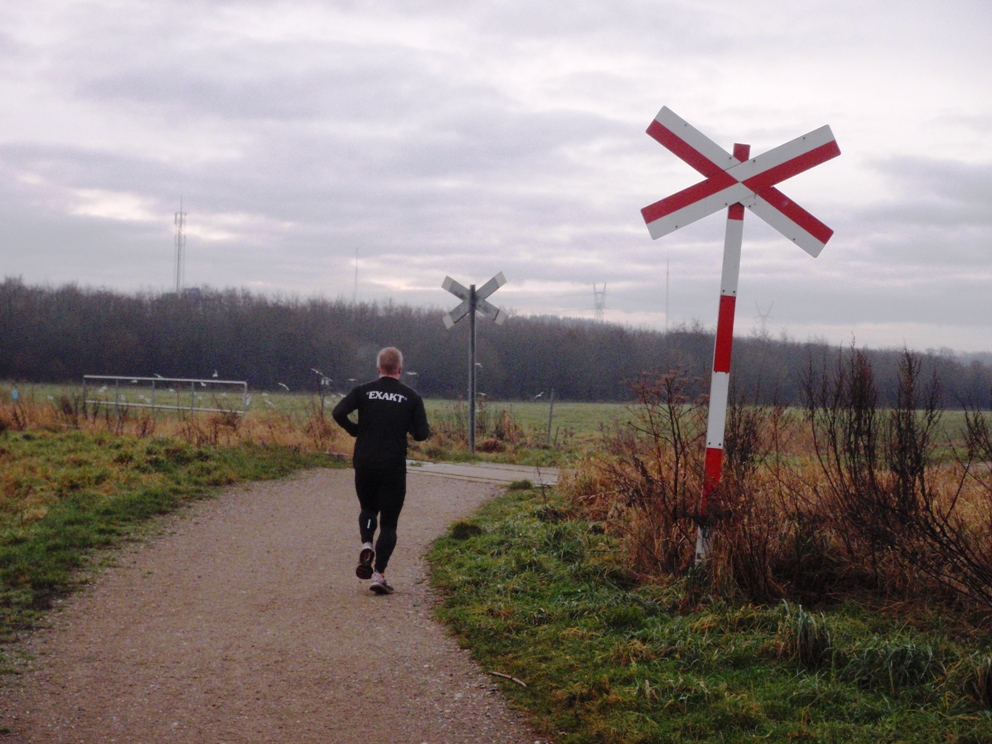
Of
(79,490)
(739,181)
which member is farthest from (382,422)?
(79,490)

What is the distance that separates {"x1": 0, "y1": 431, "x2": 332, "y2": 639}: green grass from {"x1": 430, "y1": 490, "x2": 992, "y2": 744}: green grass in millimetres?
3232

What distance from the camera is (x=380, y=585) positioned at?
703 centimetres

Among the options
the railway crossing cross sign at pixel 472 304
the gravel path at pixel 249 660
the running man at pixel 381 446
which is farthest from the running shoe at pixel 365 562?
the railway crossing cross sign at pixel 472 304

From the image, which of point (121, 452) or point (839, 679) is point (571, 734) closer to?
point (839, 679)

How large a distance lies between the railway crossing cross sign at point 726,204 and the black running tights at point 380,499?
2439 millimetres

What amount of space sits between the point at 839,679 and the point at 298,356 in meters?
67.3

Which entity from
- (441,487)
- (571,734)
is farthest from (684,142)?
(441,487)

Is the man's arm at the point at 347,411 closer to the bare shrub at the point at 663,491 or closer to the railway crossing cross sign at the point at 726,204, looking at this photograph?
the bare shrub at the point at 663,491

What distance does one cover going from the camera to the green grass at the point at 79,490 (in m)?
7.12

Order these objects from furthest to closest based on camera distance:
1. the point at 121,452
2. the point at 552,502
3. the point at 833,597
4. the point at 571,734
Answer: the point at 121,452 → the point at 552,502 → the point at 833,597 → the point at 571,734

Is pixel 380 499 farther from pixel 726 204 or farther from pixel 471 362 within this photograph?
pixel 471 362

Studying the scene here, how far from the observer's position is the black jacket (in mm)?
7203

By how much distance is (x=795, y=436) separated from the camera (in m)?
8.87

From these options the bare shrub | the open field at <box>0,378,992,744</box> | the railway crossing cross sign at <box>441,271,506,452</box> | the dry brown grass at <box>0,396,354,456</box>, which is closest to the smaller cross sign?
the railway crossing cross sign at <box>441,271,506,452</box>
